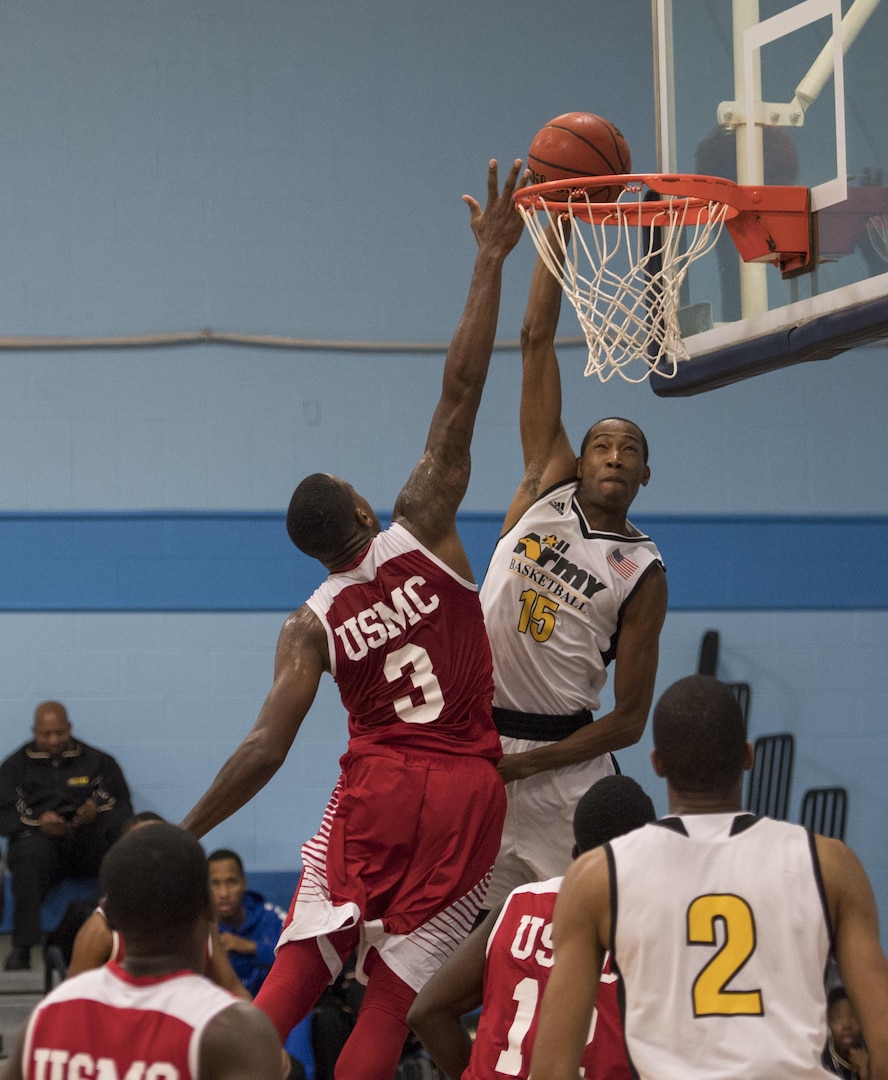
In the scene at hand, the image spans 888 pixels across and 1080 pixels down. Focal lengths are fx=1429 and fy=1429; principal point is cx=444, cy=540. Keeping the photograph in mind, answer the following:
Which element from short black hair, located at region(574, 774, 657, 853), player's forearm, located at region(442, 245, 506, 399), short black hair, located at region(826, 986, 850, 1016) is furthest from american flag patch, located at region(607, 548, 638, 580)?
short black hair, located at region(826, 986, 850, 1016)

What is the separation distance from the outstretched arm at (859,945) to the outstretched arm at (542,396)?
2439mm

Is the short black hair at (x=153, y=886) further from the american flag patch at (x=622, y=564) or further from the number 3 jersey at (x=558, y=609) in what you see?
the american flag patch at (x=622, y=564)

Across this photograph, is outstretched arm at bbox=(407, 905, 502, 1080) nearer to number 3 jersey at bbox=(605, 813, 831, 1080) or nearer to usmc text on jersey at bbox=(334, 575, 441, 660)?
usmc text on jersey at bbox=(334, 575, 441, 660)

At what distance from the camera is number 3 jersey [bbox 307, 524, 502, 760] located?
154 inches

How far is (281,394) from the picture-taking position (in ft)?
28.2

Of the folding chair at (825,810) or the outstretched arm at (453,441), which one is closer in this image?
the outstretched arm at (453,441)

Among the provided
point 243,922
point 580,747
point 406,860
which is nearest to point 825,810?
point 243,922

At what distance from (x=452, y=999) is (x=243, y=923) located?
3.77 m

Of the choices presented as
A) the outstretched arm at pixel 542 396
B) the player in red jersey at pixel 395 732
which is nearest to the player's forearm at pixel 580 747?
the player in red jersey at pixel 395 732

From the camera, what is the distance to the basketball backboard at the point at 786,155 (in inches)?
177

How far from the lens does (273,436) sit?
856 centimetres

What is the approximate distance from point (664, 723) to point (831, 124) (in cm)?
281

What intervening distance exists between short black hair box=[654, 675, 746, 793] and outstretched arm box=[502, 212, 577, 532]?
2.21 meters

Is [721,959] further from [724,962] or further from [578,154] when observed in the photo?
[578,154]
